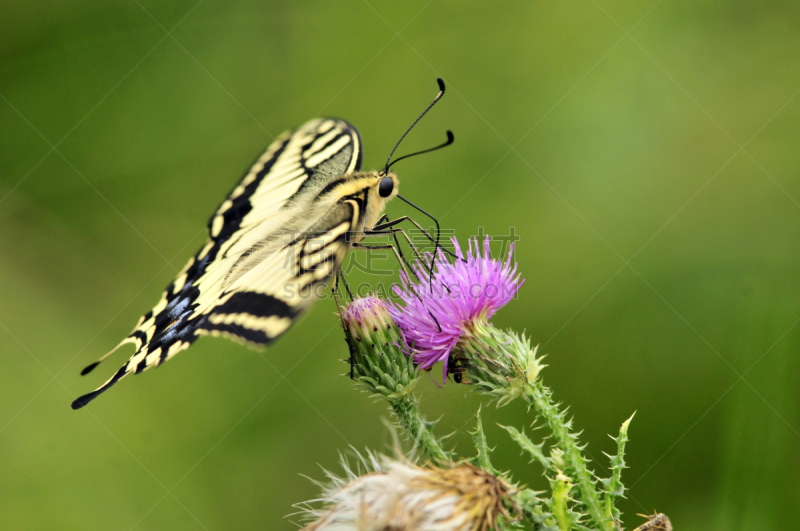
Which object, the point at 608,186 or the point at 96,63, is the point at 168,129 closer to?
the point at 96,63

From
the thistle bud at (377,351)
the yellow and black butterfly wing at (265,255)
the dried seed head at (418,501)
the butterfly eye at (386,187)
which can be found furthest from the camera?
the butterfly eye at (386,187)

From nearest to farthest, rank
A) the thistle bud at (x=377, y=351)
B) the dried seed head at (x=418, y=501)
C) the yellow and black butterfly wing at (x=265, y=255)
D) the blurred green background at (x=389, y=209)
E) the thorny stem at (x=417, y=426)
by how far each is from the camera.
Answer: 1. the dried seed head at (x=418, y=501)
2. the yellow and black butterfly wing at (x=265, y=255)
3. the thorny stem at (x=417, y=426)
4. the thistle bud at (x=377, y=351)
5. the blurred green background at (x=389, y=209)

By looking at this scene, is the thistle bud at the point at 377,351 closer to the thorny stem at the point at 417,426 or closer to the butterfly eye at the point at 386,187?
the thorny stem at the point at 417,426

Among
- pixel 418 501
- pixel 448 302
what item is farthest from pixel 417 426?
pixel 418 501

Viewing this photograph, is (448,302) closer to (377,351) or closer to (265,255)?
(377,351)

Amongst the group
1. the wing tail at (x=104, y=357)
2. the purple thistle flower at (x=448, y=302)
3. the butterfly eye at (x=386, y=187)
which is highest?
the butterfly eye at (x=386, y=187)

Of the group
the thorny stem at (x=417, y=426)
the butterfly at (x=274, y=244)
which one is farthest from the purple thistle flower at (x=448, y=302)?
the butterfly at (x=274, y=244)

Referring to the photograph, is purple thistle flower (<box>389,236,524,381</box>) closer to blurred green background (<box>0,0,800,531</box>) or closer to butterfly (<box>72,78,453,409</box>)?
butterfly (<box>72,78,453,409</box>)

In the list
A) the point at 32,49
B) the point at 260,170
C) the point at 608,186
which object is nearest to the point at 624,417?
the point at 608,186
